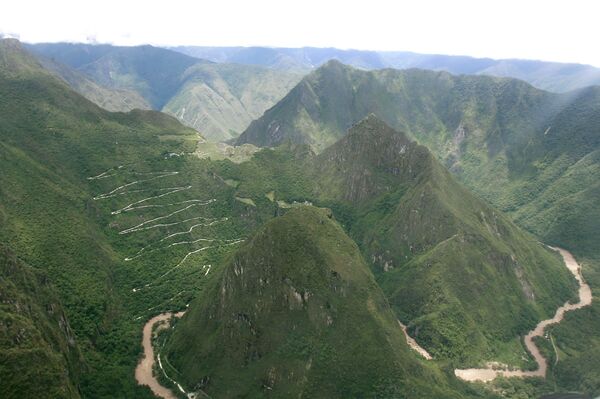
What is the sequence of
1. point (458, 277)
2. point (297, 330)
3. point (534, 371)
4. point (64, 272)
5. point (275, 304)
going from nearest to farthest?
point (297, 330)
point (275, 304)
point (534, 371)
point (64, 272)
point (458, 277)

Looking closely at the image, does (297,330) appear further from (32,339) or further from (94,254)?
(94,254)

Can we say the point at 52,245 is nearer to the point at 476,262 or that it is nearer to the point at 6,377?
the point at 6,377

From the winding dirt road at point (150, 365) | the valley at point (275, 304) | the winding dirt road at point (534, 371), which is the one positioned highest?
the valley at point (275, 304)

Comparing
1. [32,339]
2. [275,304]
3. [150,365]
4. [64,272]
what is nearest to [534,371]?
[275,304]

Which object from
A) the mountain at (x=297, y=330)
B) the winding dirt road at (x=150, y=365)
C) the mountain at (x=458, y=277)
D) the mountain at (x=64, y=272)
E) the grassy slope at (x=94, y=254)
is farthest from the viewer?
the mountain at (x=458, y=277)

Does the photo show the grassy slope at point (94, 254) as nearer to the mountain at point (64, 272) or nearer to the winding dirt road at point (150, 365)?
the mountain at point (64, 272)

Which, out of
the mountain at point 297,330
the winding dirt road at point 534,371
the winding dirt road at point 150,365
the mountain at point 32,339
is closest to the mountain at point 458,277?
the winding dirt road at point 534,371
